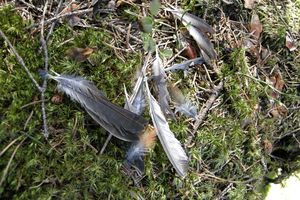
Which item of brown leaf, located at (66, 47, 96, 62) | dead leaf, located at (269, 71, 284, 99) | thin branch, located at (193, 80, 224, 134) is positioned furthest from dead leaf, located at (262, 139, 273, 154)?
brown leaf, located at (66, 47, 96, 62)

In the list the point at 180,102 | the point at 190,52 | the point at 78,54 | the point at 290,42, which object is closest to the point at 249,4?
the point at 290,42

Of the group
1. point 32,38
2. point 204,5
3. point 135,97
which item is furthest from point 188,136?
point 32,38

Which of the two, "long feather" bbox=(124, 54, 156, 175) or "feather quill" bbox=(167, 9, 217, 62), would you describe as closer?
"long feather" bbox=(124, 54, 156, 175)

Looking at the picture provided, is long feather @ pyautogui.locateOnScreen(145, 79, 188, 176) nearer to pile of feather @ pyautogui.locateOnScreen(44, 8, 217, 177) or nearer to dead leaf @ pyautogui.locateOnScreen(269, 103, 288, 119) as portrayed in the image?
pile of feather @ pyautogui.locateOnScreen(44, 8, 217, 177)

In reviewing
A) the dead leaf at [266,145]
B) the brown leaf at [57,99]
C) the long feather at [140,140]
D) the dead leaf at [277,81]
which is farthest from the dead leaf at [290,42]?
the brown leaf at [57,99]

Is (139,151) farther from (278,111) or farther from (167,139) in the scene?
(278,111)

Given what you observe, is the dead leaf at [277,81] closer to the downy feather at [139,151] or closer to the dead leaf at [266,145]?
the dead leaf at [266,145]
